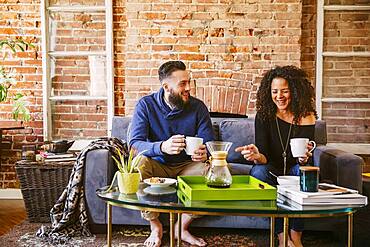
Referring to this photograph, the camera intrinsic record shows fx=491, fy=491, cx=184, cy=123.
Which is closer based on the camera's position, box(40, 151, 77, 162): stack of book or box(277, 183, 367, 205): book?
box(277, 183, 367, 205): book

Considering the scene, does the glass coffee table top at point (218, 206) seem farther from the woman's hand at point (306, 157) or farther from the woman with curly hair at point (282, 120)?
the woman with curly hair at point (282, 120)

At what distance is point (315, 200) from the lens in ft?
6.47

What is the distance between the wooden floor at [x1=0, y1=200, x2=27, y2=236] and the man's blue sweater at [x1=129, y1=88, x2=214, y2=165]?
4.11 feet

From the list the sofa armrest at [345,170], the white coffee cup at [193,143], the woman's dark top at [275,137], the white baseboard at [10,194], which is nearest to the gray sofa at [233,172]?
the sofa armrest at [345,170]

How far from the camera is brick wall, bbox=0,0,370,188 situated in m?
4.49

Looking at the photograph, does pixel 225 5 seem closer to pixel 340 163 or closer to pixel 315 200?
pixel 340 163

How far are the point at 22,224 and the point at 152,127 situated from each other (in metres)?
1.26

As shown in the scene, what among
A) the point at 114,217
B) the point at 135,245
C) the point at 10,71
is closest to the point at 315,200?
the point at 135,245

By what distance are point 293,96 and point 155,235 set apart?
120 centimetres

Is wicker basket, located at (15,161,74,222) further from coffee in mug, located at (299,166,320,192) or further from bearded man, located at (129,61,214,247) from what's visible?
coffee in mug, located at (299,166,320,192)

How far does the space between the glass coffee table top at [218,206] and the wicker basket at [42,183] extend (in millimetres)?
1488

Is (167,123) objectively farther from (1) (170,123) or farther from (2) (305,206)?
(2) (305,206)

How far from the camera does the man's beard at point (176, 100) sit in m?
3.15

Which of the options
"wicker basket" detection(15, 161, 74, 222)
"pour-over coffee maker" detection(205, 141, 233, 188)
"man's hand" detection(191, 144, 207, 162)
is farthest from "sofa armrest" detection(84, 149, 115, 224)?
"pour-over coffee maker" detection(205, 141, 233, 188)
